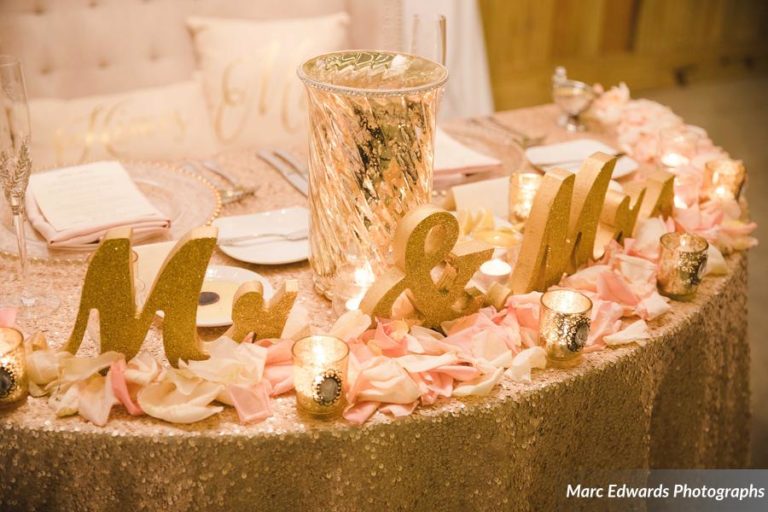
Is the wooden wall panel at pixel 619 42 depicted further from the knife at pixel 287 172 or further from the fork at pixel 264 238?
the fork at pixel 264 238

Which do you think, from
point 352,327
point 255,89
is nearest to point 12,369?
point 352,327

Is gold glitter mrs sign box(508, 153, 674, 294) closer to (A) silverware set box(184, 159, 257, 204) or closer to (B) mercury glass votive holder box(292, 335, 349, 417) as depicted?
(B) mercury glass votive holder box(292, 335, 349, 417)

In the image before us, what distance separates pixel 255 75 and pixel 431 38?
114 centimetres

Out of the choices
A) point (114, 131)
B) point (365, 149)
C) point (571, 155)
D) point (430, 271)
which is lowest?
point (114, 131)

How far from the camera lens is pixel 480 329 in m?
1.14

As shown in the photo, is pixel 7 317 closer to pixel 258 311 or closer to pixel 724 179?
pixel 258 311

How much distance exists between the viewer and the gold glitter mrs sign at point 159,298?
1.00 meters

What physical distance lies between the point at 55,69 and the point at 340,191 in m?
1.77

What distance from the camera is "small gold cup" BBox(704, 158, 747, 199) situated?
1.55 m

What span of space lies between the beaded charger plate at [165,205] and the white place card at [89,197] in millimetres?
41

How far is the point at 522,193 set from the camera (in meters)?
1.48

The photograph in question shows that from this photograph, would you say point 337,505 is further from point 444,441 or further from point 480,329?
point 480,329

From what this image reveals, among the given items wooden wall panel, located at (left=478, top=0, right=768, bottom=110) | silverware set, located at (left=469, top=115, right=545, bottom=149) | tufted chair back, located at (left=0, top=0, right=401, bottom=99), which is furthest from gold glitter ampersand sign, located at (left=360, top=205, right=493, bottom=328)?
wooden wall panel, located at (left=478, top=0, right=768, bottom=110)

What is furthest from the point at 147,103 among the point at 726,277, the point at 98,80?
the point at 726,277
